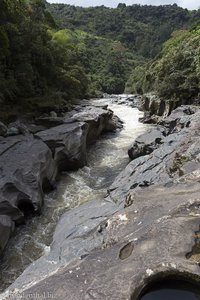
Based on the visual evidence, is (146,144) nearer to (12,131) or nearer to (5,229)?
(12,131)

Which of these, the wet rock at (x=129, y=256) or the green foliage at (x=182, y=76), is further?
the green foliage at (x=182, y=76)

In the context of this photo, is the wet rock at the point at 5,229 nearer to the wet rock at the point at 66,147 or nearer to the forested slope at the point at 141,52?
the wet rock at the point at 66,147

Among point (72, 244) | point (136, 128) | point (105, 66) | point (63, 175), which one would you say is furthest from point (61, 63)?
point (105, 66)

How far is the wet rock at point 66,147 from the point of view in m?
20.6

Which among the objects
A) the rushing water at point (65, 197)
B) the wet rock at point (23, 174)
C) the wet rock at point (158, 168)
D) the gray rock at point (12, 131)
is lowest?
the rushing water at point (65, 197)

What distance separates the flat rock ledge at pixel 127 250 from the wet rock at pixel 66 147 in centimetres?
914

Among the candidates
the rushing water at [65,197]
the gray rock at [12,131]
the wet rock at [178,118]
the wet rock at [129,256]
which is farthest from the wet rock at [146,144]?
the wet rock at [129,256]

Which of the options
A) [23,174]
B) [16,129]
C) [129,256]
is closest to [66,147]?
[16,129]

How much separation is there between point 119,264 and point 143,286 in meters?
0.65

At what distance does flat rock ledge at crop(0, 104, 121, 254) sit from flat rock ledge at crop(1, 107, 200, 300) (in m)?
3.13

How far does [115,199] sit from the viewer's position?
12.9m

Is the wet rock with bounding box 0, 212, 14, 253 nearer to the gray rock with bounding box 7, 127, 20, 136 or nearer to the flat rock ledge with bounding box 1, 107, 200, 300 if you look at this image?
the flat rock ledge with bounding box 1, 107, 200, 300

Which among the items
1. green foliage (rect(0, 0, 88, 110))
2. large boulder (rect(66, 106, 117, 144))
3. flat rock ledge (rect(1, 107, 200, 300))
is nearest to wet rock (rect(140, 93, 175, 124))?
large boulder (rect(66, 106, 117, 144))

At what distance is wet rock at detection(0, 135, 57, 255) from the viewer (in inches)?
555
